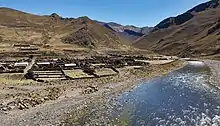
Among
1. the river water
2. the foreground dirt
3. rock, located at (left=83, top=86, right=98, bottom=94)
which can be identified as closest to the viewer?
the foreground dirt

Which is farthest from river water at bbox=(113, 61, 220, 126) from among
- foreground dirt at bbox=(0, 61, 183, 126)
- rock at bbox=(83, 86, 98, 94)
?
rock at bbox=(83, 86, 98, 94)

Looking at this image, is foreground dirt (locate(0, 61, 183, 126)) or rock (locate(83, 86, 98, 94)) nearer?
foreground dirt (locate(0, 61, 183, 126))

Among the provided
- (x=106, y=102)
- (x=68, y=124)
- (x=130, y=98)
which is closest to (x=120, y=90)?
(x=130, y=98)

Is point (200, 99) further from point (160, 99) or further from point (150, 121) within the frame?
point (150, 121)

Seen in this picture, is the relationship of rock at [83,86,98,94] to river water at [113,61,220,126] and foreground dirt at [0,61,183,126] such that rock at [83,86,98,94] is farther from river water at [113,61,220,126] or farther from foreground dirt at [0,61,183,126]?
river water at [113,61,220,126]

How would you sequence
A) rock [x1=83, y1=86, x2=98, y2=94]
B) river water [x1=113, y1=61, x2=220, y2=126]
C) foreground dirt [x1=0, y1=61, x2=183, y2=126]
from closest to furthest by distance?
foreground dirt [x1=0, y1=61, x2=183, y2=126]
river water [x1=113, y1=61, x2=220, y2=126]
rock [x1=83, y1=86, x2=98, y2=94]

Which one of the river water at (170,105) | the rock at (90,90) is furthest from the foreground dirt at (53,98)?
the river water at (170,105)

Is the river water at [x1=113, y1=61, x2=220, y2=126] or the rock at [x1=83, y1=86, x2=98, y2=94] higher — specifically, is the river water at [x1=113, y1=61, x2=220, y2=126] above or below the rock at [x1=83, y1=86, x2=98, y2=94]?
below
